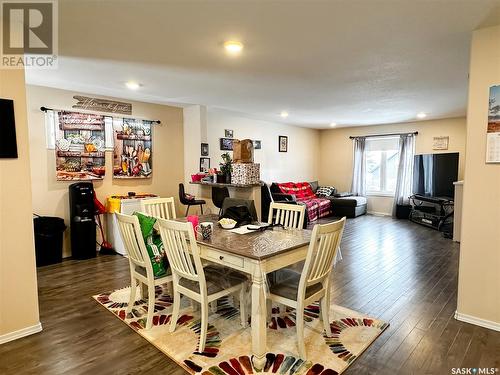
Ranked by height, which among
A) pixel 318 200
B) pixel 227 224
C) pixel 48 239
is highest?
pixel 227 224

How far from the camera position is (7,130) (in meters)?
2.15

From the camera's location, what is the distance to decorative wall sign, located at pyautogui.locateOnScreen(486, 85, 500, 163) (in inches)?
90.4

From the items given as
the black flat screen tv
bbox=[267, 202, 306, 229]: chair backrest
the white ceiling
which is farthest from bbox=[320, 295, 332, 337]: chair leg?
the black flat screen tv

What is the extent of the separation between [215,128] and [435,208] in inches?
194

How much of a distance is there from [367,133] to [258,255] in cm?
707

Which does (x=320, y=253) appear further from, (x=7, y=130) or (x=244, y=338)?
(x=7, y=130)

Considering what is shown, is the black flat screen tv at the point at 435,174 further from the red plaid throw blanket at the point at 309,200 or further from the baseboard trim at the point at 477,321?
the baseboard trim at the point at 477,321

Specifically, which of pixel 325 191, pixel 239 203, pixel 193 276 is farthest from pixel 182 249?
pixel 325 191

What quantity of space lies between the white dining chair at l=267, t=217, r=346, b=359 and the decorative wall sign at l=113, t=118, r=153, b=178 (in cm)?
346

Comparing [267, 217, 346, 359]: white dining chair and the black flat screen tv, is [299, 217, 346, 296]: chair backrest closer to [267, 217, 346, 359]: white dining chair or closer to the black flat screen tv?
[267, 217, 346, 359]: white dining chair

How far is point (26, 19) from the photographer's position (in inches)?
86.4

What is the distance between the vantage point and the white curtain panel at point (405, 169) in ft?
23.9

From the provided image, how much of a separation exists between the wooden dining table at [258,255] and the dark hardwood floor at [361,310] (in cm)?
57

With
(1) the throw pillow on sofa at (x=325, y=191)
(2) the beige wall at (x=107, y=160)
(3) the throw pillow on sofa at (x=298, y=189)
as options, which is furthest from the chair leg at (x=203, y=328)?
(1) the throw pillow on sofa at (x=325, y=191)
